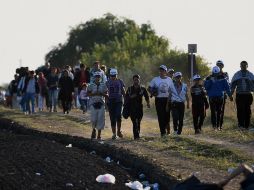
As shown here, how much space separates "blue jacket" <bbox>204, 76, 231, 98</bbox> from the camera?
1100 inches

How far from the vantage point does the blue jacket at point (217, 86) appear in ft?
91.7

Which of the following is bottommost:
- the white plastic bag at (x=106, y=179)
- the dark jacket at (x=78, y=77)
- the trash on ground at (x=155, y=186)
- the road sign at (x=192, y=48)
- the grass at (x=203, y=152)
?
the trash on ground at (x=155, y=186)

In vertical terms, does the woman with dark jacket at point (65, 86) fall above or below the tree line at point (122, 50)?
below

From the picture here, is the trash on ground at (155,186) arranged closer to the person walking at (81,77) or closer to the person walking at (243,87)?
the person walking at (243,87)

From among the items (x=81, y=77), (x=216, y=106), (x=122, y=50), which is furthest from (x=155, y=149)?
(x=122, y=50)

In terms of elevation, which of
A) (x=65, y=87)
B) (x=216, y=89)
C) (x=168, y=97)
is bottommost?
(x=168, y=97)

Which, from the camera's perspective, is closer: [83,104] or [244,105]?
[244,105]

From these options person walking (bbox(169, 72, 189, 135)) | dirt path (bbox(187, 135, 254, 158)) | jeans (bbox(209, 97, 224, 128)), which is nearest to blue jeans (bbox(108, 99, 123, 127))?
person walking (bbox(169, 72, 189, 135))

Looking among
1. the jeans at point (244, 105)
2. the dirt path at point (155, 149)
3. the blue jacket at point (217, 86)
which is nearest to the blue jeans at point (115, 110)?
the dirt path at point (155, 149)

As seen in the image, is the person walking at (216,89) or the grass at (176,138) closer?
the grass at (176,138)

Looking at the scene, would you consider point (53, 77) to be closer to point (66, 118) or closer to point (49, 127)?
point (66, 118)

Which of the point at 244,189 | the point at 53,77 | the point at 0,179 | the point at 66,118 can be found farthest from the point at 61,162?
the point at 53,77

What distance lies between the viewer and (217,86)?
27.9m

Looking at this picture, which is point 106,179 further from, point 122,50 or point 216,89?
point 122,50
